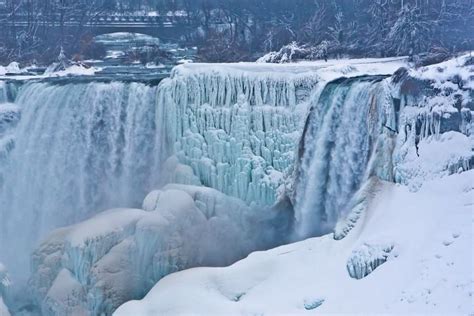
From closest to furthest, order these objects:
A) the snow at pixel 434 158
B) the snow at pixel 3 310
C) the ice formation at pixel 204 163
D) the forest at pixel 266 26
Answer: the snow at pixel 434 158
the ice formation at pixel 204 163
the snow at pixel 3 310
the forest at pixel 266 26

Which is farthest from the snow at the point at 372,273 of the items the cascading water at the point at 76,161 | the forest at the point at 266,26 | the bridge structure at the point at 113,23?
the bridge structure at the point at 113,23

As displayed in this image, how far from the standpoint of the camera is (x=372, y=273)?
10.0m

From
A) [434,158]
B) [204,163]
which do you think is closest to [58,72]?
[204,163]

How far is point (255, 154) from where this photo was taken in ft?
46.1

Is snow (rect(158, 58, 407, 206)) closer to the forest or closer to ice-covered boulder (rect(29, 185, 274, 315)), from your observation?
ice-covered boulder (rect(29, 185, 274, 315))

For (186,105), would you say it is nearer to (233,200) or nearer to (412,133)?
(233,200)

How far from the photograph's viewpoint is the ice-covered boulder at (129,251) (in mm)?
12320

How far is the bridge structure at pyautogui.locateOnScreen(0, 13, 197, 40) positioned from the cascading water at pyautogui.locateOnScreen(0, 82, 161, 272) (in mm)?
14674

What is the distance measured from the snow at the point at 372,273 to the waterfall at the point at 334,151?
1.19 m

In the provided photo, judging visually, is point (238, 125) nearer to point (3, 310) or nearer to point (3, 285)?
point (3, 285)

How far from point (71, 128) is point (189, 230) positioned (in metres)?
3.91

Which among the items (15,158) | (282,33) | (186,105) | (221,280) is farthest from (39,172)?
(282,33)

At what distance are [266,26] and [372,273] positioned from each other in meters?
20.5

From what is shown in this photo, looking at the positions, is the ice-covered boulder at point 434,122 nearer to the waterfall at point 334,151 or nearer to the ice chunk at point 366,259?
the waterfall at point 334,151
